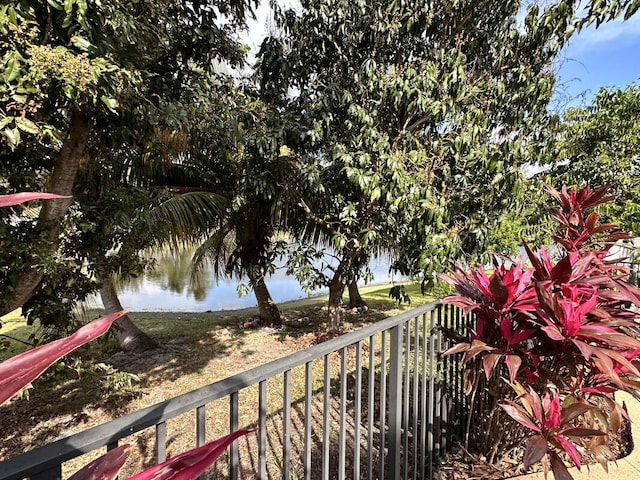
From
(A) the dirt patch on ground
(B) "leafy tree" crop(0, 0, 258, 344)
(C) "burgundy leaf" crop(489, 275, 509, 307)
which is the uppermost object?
(B) "leafy tree" crop(0, 0, 258, 344)

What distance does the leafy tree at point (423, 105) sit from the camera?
3248 mm

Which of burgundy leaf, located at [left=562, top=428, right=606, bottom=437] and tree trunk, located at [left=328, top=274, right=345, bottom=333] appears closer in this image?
burgundy leaf, located at [left=562, top=428, right=606, bottom=437]

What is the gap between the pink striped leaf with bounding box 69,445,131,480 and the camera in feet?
1.83

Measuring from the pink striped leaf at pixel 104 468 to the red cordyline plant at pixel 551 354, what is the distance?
1.48 metres

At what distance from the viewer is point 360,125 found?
357 cm

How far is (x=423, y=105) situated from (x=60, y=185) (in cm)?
312

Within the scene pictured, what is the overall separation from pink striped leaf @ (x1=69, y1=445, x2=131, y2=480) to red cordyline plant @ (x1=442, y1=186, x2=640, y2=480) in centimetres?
148

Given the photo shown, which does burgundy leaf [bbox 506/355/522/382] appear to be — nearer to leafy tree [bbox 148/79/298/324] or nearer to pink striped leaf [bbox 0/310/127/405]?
→ pink striped leaf [bbox 0/310/127/405]

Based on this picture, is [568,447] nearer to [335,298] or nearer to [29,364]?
[29,364]

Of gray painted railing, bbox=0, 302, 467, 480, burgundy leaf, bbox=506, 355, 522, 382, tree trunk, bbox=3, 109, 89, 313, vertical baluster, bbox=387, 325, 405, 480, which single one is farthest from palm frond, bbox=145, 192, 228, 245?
burgundy leaf, bbox=506, 355, 522, 382

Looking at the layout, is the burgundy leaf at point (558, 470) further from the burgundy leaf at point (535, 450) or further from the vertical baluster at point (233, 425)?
the vertical baluster at point (233, 425)

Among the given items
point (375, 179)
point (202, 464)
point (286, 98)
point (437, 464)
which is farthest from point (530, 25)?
point (202, 464)

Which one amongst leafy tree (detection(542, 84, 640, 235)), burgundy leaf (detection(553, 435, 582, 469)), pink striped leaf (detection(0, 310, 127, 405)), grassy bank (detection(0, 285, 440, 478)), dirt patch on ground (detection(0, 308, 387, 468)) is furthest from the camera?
leafy tree (detection(542, 84, 640, 235))

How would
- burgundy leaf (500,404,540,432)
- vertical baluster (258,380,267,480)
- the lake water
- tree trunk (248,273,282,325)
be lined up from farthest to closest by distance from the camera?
the lake water, tree trunk (248,273,282,325), burgundy leaf (500,404,540,432), vertical baluster (258,380,267,480)
